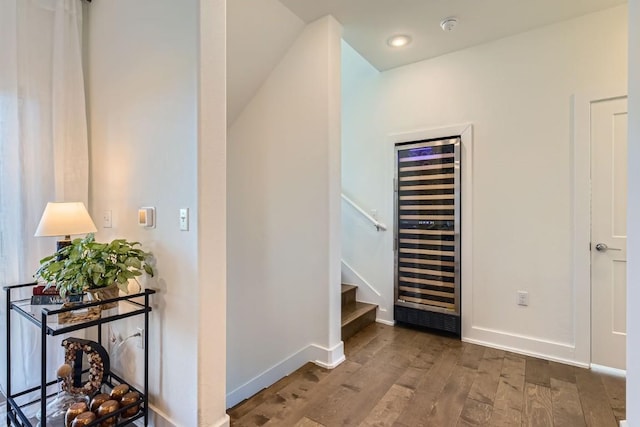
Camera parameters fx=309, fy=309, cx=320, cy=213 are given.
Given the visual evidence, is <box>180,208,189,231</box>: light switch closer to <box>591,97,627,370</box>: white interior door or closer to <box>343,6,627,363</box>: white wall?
<box>343,6,627,363</box>: white wall

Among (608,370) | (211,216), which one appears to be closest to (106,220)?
(211,216)

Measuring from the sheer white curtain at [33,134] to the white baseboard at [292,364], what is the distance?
4.60 ft

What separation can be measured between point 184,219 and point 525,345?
9.29 feet

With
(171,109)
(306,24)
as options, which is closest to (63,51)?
(171,109)

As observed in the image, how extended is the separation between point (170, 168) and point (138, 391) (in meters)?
1.23

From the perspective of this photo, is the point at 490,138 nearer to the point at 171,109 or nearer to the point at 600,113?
the point at 600,113

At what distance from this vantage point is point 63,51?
2016mm

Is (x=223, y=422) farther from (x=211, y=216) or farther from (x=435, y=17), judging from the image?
(x=435, y=17)

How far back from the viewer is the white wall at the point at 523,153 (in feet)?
7.91

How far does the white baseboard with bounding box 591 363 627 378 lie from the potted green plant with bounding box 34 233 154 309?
3.16m

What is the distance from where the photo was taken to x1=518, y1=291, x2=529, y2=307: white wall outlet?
260cm

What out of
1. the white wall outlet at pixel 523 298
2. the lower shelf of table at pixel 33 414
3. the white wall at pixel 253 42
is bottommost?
the lower shelf of table at pixel 33 414

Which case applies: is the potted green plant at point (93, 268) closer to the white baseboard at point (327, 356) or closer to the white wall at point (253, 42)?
the white baseboard at point (327, 356)

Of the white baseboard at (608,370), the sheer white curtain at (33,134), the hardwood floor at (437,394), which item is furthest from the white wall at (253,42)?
the white baseboard at (608,370)
